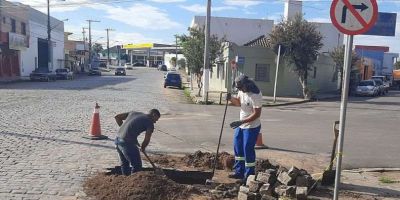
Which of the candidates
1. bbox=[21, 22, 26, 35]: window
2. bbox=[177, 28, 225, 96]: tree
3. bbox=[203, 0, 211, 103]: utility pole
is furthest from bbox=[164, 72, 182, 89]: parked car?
bbox=[21, 22, 26, 35]: window

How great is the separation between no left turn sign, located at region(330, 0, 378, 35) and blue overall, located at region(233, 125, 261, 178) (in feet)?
8.30

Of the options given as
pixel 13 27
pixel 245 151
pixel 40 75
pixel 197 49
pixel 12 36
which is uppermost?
pixel 13 27

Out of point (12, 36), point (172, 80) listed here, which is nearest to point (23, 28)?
point (12, 36)

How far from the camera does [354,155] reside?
11.0 meters

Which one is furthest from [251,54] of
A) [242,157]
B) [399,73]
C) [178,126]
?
[399,73]

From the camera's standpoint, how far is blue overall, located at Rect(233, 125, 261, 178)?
7680mm

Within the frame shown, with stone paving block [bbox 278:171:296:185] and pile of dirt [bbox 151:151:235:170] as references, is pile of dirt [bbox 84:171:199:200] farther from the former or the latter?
pile of dirt [bbox 151:151:235:170]

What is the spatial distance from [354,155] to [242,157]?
4.09 meters

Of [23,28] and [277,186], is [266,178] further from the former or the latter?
[23,28]

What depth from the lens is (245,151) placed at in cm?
767

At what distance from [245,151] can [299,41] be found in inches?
993

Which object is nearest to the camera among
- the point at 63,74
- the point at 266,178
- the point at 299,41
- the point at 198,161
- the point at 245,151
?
the point at 266,178

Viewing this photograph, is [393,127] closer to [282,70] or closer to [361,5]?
[361,5]

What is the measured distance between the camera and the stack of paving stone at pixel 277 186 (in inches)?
257
